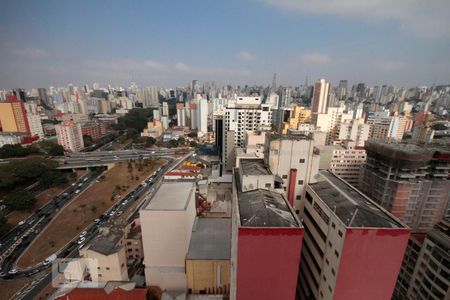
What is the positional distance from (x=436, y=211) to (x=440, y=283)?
9.60 meters

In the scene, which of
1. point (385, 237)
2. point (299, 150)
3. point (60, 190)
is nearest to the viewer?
point (385, 237)

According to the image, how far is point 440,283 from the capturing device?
1301 centimetres

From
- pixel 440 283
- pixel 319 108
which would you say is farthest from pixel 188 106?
pixel 440 283

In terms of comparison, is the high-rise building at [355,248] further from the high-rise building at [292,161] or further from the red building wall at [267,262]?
the red building wall at [267,262]

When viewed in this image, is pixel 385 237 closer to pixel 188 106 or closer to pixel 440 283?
pixel 440 283

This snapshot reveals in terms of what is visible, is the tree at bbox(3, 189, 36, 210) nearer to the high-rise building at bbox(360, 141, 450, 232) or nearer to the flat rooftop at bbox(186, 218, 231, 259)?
the flat rooftop at bbox(186, 218, 231, 259)

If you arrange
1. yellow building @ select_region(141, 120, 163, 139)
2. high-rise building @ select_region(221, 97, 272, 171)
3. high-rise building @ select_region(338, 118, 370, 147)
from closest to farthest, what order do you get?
high-rise building @ select_region(221, 97, 272, 171) → high-rise building @ select_region(338, 118, 370, 147) → yellow building @ select_region(141, 120, 163, 139)

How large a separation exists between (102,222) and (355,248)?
2748 cm

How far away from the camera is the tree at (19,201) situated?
85.2 feet

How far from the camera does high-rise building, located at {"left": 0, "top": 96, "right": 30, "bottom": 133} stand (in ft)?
181

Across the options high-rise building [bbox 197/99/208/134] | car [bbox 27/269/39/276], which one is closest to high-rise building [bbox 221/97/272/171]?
car [bbox 27/269/39/276]

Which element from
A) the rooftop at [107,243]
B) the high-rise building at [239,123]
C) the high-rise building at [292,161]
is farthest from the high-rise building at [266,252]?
the high-rise building at [239,123]

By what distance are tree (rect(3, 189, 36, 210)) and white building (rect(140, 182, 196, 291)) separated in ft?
72.5

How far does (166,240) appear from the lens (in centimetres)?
1544
